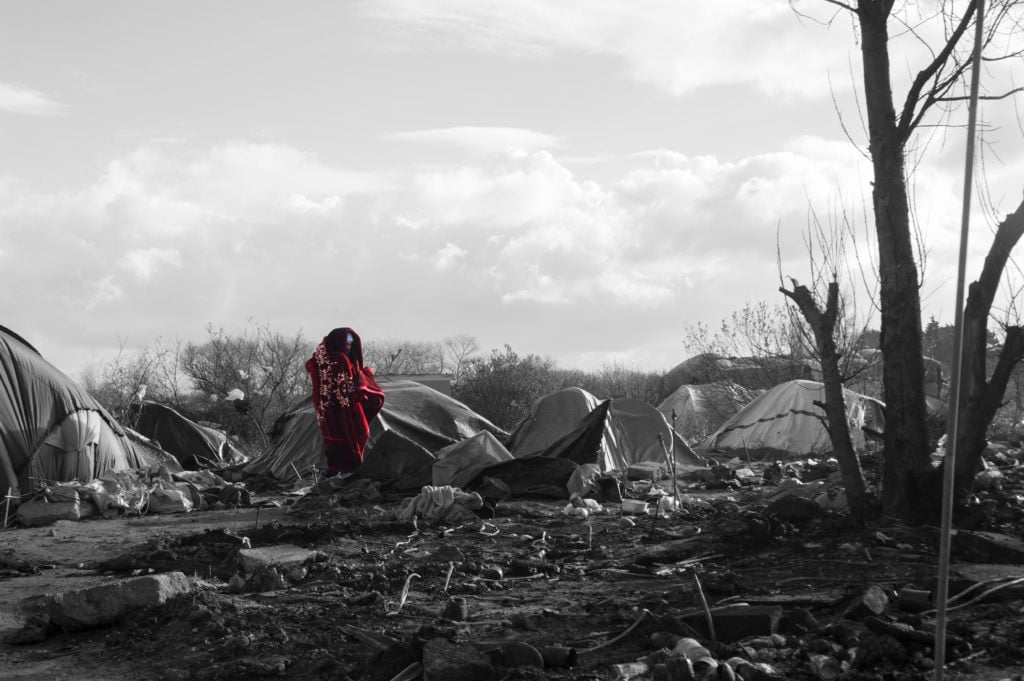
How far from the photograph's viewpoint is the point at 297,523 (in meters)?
11.0

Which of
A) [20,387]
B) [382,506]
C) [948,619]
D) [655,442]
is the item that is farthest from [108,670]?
[655,442]

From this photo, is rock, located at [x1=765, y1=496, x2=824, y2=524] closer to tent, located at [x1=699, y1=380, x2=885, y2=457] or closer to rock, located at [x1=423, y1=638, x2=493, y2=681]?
rock, located at [x1=423, y1=638, x2=493, y2=681]

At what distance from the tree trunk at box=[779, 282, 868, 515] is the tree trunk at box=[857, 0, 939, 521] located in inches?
9.8

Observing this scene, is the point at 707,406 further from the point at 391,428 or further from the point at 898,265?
the point at 898,265

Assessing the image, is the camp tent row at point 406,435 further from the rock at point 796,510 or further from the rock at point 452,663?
the rock at point 452,663

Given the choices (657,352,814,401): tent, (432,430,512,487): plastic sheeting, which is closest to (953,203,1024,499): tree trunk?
(432,430,512,487): plastic sheeting

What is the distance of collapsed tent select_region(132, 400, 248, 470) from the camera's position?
19609 millimetres

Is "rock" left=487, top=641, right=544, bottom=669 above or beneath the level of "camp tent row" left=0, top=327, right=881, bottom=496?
beneath

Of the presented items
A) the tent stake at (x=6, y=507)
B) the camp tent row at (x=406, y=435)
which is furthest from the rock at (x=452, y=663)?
the tent stake at (x=6, y=507)

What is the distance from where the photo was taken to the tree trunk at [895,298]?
26.4 feet

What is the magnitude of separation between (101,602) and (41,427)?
817 centimetres

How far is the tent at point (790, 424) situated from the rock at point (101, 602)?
1434 cm

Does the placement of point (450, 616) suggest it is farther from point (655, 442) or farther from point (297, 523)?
point (655, 442)

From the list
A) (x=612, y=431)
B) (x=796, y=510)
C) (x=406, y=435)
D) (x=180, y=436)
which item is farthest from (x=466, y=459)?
(x=180, y=436)
